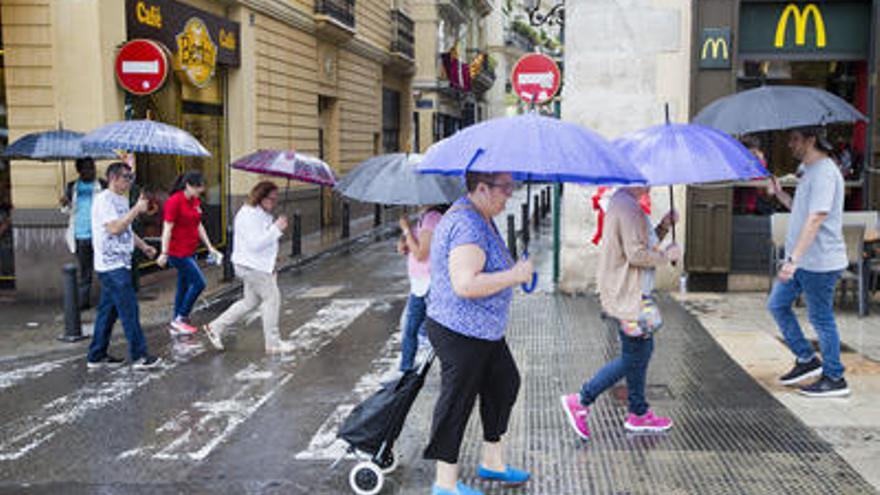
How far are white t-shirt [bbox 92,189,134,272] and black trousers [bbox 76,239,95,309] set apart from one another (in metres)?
3.41

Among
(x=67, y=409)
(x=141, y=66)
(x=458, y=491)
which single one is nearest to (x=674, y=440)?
(x=458, y=491)

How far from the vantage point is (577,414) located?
533 cm

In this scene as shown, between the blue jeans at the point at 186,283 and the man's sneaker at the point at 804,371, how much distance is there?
595 cm

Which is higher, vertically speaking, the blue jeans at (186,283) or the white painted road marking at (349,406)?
the blue jeans at (186,283)

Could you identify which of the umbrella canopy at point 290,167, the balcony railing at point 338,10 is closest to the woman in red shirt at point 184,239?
the umbrella canopy at point 290,167

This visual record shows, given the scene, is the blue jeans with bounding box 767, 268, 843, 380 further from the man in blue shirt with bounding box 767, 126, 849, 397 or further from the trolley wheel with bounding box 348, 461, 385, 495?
the trolley wheel with bounding box 348, 461, 385, 495

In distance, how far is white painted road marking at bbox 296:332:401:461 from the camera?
525cm

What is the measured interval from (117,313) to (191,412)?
183 centimetres

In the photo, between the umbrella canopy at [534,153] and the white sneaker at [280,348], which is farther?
the white sneaker at [280,348]

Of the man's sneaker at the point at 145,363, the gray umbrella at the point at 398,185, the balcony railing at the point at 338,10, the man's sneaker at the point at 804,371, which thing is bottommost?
the man's sneaker at the point at 145,363

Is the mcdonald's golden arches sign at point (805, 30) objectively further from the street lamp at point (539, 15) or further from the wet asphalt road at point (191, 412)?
the wet asphalt road at point (191, 412)

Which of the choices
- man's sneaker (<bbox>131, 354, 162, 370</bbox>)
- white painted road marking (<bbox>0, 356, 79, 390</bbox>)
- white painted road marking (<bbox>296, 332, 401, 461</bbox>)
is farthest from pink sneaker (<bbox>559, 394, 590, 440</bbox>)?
white painted road marking (<bbox>0, 356, 79, 390</bbox>)

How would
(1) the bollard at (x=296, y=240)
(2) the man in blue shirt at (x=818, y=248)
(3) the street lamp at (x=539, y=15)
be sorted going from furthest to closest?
(1) the bollard at (x=296, y=240)
(3) the street lamp at (x=539, y=15)
(2) the man in blue shirt at (x=818, y=248)

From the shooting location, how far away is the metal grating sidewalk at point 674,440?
4.62 metres
